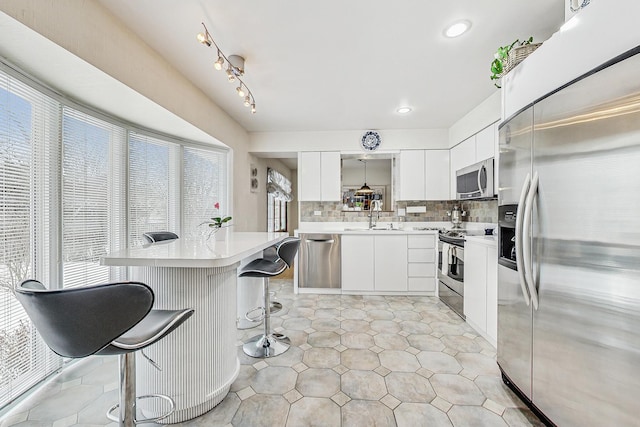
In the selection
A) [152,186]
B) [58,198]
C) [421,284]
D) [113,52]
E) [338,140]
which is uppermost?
[338,140]

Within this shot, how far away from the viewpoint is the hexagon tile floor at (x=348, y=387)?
1448mm

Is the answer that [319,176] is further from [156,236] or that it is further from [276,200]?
[156,236]

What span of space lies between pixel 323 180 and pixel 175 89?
2287mm

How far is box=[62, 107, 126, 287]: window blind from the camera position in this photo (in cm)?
195

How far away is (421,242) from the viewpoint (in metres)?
3.60

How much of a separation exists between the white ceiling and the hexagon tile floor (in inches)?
93.9

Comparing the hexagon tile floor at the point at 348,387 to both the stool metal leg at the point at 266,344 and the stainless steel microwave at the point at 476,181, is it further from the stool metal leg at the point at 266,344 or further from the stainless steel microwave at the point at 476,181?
the stainless steel microwave at the point at 476,181

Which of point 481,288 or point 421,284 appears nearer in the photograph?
point 481,288

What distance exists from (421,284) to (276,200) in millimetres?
3728

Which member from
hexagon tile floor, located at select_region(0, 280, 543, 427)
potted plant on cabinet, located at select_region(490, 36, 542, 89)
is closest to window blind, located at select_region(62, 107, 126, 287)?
hexagon tile floor, located at select_region(0, 280, 543, 427)

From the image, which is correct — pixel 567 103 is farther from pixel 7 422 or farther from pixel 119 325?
pixel 7 422

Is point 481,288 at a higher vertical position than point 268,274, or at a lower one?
lower

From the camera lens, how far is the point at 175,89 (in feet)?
7.46

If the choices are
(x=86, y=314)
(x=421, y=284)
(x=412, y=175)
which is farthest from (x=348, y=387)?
(x=412, y=175)
